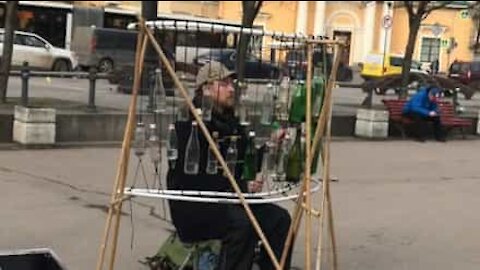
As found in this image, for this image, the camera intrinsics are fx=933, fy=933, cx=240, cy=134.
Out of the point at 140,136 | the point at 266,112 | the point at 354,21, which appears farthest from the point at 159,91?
the point at 354,21

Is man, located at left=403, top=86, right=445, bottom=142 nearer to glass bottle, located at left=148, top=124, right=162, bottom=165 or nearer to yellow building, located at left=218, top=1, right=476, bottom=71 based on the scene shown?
glass bottle, located at left=148, top=124, right=162, bottom=165

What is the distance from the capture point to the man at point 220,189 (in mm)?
5520

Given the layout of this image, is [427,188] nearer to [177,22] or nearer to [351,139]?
[351,139]

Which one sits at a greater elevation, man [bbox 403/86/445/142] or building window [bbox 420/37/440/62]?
building window [bbox 420/37/440/62]

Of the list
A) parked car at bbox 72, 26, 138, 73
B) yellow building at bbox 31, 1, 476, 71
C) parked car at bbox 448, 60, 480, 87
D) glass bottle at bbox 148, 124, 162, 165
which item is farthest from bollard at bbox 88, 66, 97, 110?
yellow building at bbox 31, 1, 476, 71

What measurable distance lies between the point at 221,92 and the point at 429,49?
2216 inches

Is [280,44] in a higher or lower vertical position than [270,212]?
higher

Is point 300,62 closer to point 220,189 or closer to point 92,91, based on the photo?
point 220,189

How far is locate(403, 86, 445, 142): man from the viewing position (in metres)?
17.0

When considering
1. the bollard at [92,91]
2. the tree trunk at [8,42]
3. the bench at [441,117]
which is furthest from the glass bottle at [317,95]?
the bench at [441,117]

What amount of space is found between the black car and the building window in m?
51.7

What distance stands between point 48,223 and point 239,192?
3.42 meters

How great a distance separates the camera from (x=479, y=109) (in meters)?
20.1

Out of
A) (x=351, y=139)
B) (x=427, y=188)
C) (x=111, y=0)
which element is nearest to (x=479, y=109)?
(x=351, y=139)
